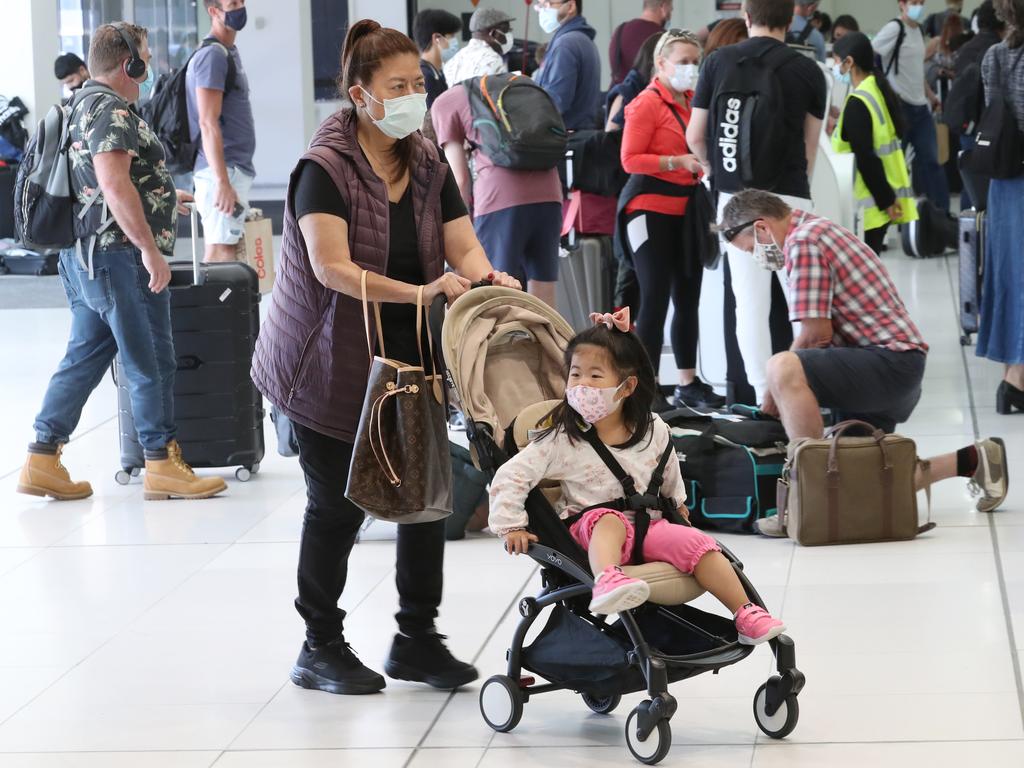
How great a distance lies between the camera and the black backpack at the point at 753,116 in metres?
6.48

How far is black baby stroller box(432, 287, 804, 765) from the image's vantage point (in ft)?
10.7

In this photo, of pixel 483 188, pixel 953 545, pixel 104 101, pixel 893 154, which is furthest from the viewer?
pixel 893 154

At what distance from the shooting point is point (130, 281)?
5.71 metres

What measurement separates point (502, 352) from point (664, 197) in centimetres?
346

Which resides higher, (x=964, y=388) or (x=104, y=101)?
(x=104, y=101)

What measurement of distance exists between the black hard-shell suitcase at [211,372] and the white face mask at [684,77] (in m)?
2.14

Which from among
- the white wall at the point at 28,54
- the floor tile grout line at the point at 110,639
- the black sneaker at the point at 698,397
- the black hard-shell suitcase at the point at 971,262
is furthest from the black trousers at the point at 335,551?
the white wall at the point at 28,54

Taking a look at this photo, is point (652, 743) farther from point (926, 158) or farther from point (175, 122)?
point (926, 158)

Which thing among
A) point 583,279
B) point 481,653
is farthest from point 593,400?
point 583,279

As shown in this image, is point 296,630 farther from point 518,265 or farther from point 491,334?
point 518,265

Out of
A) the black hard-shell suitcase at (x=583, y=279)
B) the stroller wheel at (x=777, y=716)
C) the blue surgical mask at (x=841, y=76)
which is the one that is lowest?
the stroller wheel at (x=777, y=716)

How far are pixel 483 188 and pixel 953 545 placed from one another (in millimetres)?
2936

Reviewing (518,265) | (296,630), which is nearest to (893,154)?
(518,265)

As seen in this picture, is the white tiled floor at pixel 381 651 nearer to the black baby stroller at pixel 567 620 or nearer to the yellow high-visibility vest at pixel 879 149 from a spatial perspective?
the black baby stroller at pixel 567 620
